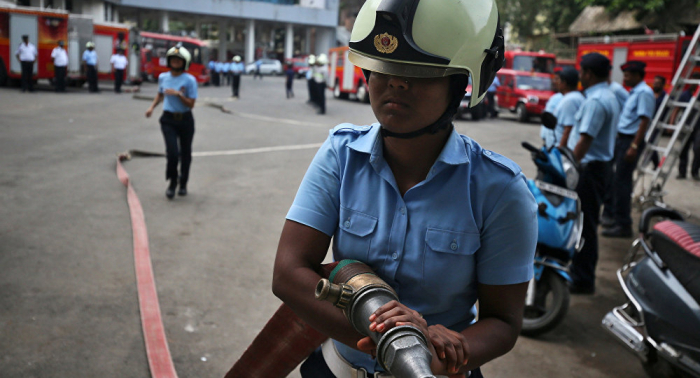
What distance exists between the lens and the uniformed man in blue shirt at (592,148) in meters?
5.12

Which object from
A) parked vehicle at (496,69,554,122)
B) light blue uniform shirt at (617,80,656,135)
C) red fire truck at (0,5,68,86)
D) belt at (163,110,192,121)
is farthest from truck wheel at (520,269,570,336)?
red fire truck at (0,5,68,86)

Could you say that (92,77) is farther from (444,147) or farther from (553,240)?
(444,147)

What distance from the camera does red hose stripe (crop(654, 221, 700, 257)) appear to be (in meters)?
3.31

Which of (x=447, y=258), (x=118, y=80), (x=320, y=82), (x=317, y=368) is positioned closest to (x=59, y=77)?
(x=118, y=80)

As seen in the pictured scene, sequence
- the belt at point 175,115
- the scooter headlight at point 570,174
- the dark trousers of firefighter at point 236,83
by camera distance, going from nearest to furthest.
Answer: the scooter headlight at point 570,174, the belt at point 175,115, the dark trousers of firefighter at point 236,83

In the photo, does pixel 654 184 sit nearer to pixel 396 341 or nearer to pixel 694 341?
pixel 694 341

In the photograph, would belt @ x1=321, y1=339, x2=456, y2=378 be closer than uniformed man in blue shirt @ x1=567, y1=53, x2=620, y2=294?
Yes

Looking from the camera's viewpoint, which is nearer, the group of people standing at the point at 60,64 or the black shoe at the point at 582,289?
the black shoe at the point at 582,289

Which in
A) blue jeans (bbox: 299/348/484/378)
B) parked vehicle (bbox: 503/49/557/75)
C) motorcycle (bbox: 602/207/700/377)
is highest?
parked vehicle (bbox: 503/49/557/75)

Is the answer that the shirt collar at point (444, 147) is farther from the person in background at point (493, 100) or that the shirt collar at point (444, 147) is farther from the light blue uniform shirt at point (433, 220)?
the person in background at point (493, 100)

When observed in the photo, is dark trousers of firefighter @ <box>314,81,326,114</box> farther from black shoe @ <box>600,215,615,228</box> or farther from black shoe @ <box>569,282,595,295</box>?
black shoe @ <box>569,282,595,295</box>

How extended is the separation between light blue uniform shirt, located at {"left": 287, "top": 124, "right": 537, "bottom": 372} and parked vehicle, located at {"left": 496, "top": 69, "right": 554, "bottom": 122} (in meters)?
19.4

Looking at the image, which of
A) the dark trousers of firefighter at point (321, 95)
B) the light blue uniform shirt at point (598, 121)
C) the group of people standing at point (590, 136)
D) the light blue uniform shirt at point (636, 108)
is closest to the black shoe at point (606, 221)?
the light blue uniform shirt at point (636, 108)

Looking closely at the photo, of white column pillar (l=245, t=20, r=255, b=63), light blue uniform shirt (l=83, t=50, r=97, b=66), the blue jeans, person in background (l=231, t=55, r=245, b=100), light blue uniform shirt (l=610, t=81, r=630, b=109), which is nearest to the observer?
the blue jeans
